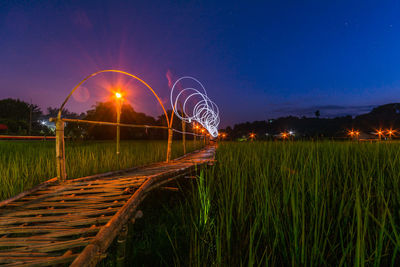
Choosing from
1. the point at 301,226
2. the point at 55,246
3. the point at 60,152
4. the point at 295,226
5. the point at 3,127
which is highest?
the point at 3,127

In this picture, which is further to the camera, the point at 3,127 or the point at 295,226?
the point at 3,127

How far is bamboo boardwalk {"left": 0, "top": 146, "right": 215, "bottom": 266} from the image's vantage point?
1.68 metres

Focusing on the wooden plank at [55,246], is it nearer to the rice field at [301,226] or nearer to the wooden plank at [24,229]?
the wooden plank at [24,229]

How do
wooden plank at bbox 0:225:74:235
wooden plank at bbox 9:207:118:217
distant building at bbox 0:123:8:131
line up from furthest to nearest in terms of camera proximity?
1. distant building at bbox 0:123:8:131
2. wooden plank at bbox 9:207:118:217
3. wooden plank at bbox 0:225:74:235

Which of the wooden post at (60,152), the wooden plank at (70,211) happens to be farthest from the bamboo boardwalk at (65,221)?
the wooden post at (60,152)

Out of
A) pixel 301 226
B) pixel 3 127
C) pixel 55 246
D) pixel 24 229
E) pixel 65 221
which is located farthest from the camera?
pixel 3 127

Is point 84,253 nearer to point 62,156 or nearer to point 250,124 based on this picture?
point 62,156

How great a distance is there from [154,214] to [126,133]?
109 ft

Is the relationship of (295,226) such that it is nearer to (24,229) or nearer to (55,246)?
(55,246)

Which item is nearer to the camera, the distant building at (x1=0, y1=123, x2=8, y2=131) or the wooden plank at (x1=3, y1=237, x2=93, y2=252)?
the wooden plank at (x1=3, y1=237, x2=93, y2=252)

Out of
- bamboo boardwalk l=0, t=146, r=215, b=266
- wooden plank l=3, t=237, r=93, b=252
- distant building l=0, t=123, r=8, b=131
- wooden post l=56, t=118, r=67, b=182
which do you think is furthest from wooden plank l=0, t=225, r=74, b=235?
distant building l=0, t=123, r=8, b=131

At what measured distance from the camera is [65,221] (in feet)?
7.64

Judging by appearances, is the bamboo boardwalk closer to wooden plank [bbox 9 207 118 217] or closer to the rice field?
wooden plank [bbox 9 207 118 217]

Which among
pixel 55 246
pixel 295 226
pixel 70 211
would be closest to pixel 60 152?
pixel 70 211
